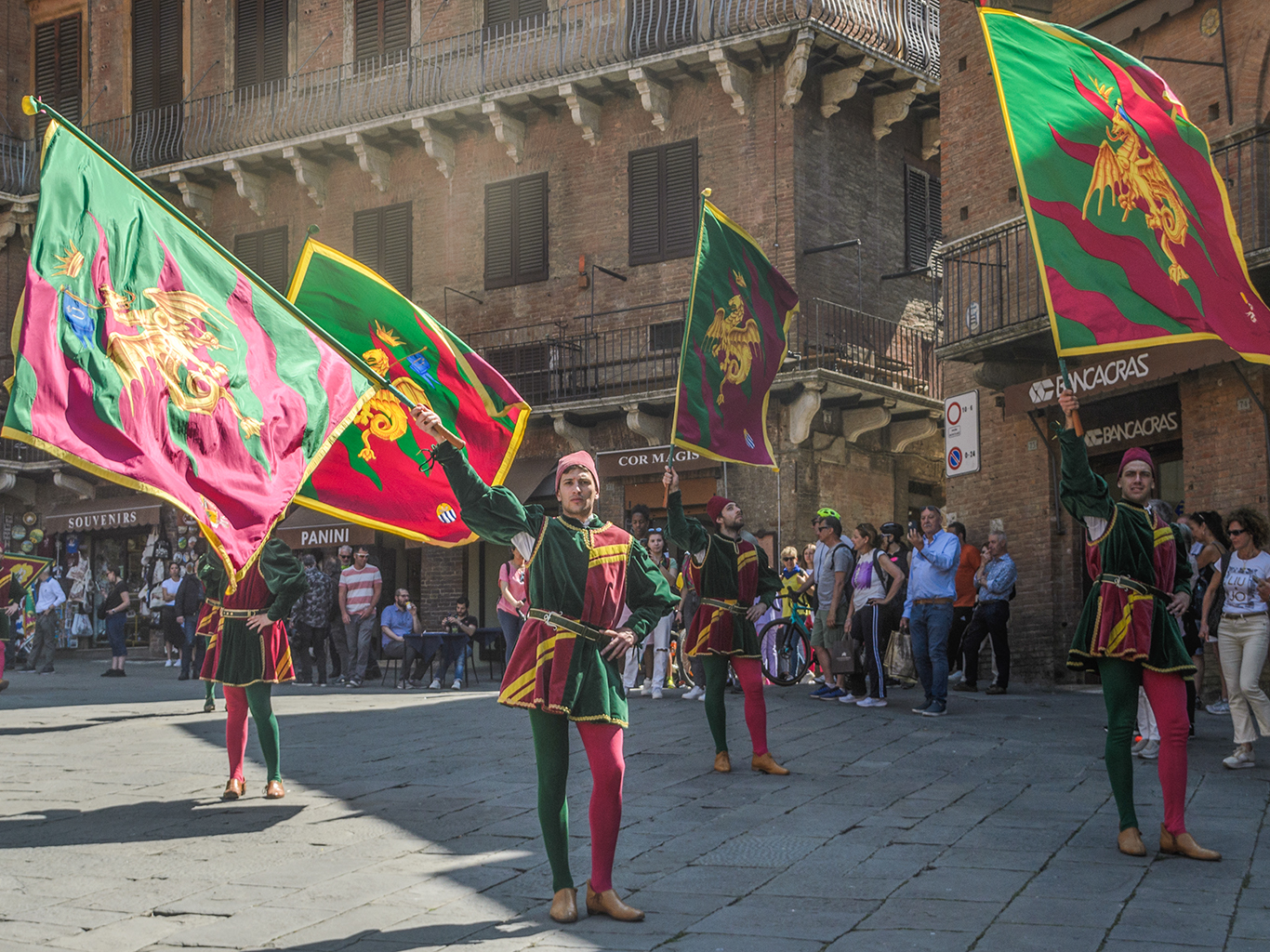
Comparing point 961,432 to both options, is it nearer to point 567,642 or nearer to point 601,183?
point 601,183

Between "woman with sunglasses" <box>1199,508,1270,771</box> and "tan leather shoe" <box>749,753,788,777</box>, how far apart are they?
9.53 feet

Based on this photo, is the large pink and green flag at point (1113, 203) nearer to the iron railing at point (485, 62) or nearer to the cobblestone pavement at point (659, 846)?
the cobblestone pavement at point (659, 846)

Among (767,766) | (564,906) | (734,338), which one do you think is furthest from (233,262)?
(767,766)

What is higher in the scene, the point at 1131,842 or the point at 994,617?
the point at 994,617

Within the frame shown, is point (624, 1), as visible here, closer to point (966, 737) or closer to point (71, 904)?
point (966, 737)

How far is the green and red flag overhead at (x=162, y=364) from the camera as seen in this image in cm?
564

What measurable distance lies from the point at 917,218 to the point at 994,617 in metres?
10.4

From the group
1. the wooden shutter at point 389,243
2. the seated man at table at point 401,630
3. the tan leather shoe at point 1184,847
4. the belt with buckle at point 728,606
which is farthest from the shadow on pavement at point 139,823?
the wooden shutter at point 389,243

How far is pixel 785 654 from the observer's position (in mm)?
14562

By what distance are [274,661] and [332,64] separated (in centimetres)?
1918

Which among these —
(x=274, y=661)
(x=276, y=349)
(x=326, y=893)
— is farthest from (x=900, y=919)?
(x=274, y=661)

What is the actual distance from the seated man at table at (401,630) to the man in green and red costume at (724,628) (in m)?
9.11

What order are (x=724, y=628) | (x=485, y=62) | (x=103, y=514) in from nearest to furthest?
(x=724, y=628), (x=485, y=62), (x=103, y=514)

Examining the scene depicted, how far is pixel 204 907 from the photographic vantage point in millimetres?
5551
